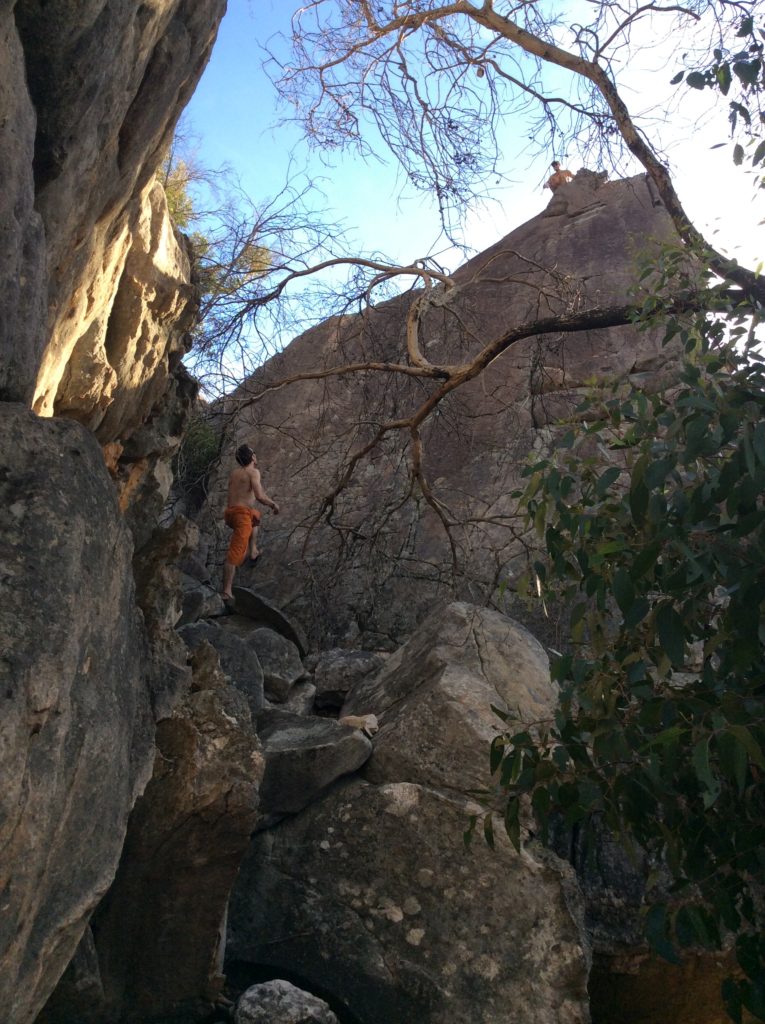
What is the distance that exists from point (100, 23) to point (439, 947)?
4.13m

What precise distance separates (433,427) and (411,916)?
5.67 m

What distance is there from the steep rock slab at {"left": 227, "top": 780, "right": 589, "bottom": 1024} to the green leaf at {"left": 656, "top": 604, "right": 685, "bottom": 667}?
2.76m

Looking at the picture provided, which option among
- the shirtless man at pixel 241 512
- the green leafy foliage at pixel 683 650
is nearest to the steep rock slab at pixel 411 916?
the green leafy foliage at pixel 683 650

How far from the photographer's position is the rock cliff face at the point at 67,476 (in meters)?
2.38

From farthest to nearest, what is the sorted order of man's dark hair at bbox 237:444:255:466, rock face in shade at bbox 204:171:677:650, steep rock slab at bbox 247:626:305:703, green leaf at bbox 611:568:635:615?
man's dark hair at bbox 237:444:255:466
rock face in shade at bbox 204:171:677:650
steep rock slab at bbox 247:626:305:703
green leaf at bbox 611:568:635:615

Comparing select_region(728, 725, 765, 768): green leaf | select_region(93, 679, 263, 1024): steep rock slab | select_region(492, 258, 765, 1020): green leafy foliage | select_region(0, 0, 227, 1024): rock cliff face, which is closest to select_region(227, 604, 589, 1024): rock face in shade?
select_region(93, 679, 263, 1024): steep rock slab

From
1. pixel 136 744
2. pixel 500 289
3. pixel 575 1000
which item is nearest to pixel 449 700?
pixel 575 1000

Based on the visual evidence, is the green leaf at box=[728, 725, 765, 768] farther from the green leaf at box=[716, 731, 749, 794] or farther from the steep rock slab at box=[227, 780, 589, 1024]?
the steep rock slab at box=[227, 780, 589, 1024]

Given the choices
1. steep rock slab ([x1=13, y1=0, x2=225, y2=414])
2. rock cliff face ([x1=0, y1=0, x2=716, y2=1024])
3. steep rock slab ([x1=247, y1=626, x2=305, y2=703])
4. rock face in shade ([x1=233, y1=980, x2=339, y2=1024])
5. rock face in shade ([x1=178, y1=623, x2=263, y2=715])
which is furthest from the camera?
steep rock slab ([x1=247, y1=626, x2=305, y2=703])

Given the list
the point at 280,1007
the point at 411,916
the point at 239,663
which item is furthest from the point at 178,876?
the point at 239,663

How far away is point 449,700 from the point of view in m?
5.77

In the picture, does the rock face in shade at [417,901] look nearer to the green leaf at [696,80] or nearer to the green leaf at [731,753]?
the green leaf at [731,753]

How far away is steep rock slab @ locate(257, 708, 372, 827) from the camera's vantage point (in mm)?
5375

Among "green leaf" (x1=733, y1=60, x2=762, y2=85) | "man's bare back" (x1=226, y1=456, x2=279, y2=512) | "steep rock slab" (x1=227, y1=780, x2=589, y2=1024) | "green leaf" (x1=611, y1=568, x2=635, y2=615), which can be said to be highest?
"green leaf" (x1=733, y1=60, x2=762, y2=85)
